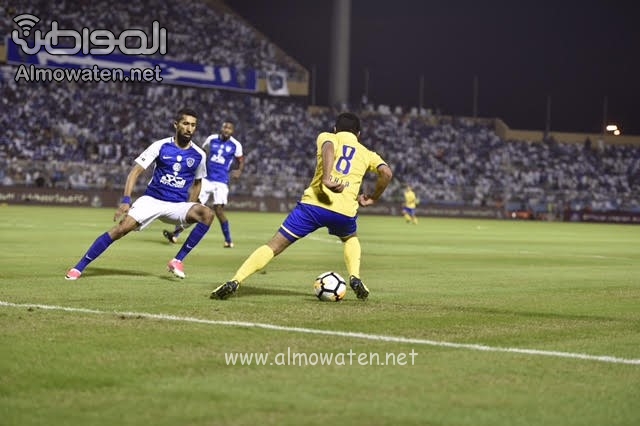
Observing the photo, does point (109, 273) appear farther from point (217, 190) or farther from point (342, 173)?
point (217, 190)

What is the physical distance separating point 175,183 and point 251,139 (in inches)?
1951

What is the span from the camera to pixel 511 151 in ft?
245

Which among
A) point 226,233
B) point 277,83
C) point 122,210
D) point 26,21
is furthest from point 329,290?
point 277,83

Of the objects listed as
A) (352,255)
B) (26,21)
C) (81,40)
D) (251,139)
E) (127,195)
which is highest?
(26,21)

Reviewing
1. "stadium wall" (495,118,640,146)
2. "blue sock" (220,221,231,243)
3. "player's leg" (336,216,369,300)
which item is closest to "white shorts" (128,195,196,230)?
"player's leg" (336,216,369,300)

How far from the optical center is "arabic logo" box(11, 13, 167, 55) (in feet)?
195

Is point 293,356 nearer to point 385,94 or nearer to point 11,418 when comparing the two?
point 11,418

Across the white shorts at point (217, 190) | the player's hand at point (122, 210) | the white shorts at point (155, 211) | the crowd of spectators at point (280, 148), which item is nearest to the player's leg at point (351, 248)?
the player's hand at point (122, 210)

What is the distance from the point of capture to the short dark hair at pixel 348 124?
1123cm

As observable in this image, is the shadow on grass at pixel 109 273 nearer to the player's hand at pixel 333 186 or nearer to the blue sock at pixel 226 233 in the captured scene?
the player's hand at pixel 333 186

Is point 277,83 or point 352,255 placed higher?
point 277,83

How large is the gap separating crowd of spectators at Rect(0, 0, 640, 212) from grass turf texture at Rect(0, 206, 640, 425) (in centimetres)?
3925

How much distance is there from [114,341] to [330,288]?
3.79 meters

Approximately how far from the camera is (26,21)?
6000cm
